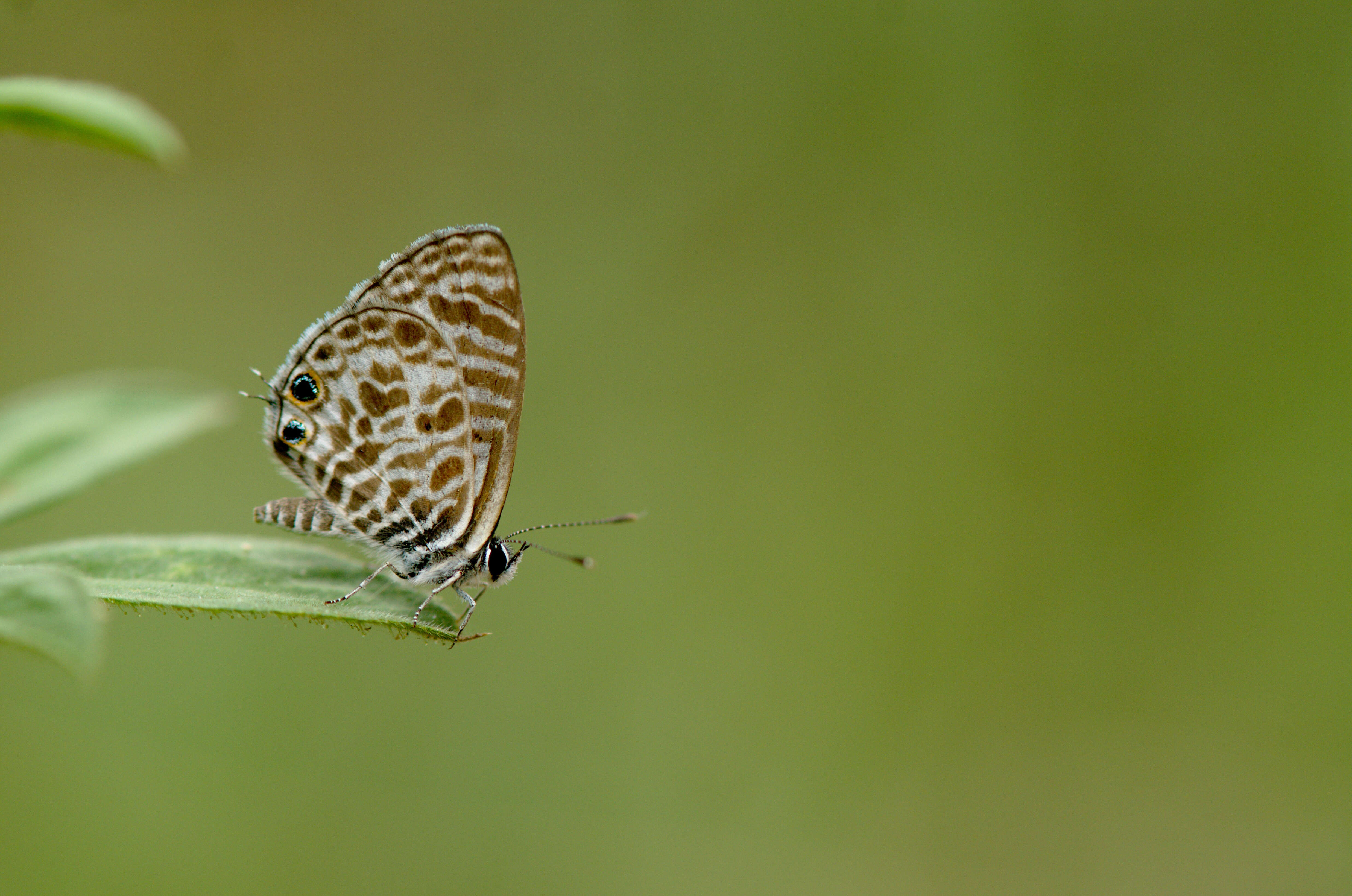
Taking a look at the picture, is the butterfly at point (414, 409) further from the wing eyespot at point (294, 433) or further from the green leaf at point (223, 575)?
the green leaf at point (223, 575)

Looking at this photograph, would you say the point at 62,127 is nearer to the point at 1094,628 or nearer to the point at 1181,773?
the point at 1094,628

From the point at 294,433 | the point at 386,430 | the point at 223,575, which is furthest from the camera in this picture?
the point at 386,430

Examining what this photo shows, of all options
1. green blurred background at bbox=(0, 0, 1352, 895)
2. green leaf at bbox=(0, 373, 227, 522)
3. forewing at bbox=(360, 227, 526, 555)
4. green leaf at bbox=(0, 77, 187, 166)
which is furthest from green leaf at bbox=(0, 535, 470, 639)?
green blurred background at bbox=(0, 0, 1352, 895)

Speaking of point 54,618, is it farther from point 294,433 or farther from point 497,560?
point 497,560

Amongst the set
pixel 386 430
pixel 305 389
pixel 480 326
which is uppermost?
pixel 480 326

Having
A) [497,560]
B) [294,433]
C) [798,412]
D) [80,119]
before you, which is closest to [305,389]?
[294,433]

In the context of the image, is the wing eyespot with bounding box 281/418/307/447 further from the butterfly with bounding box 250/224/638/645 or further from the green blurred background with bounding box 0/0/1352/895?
the green blurred background with bounding box 0/0/1352/895
